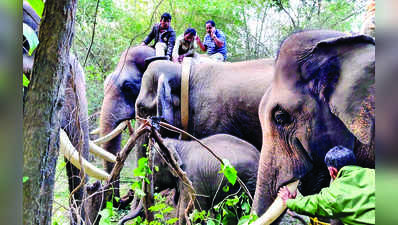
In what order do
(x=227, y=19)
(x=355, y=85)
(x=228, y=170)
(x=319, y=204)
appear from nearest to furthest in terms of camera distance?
(x=228, y=170) < (x=319, y=204) < (x=355, y=85) < (x=227, y=19)

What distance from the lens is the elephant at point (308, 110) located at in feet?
7.05

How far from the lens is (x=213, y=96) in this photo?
3.50 m

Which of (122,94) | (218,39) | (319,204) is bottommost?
(319,204)

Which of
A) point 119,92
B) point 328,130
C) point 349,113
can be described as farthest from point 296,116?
point 119,92

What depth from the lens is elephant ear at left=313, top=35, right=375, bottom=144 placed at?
1900 millimetres

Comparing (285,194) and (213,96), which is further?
(213,96)

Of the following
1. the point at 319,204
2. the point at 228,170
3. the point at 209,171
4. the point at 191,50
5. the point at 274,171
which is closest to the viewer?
the point at 228,170

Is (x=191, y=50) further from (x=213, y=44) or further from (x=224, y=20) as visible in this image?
(x=224, y=20)

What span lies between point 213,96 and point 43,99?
2.68 meters

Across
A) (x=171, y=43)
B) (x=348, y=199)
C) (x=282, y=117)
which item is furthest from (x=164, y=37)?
(x=348, y=199)

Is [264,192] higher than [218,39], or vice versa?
[218,39]

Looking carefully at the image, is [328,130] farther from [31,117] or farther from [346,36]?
[31,117]

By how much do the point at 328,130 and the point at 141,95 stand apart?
193 cm

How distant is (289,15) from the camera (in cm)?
555
